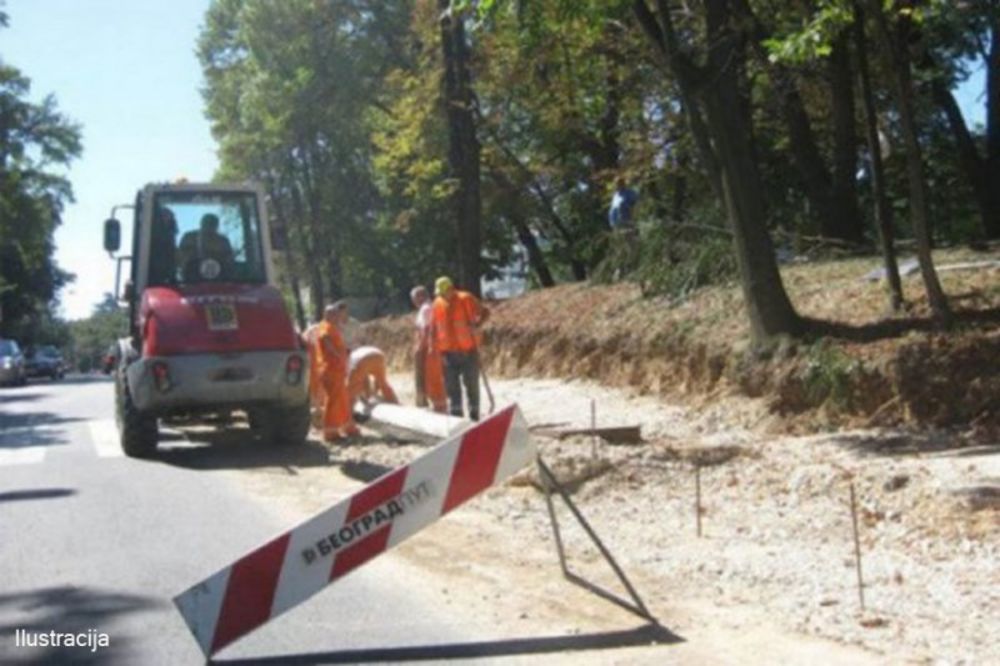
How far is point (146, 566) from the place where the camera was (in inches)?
307

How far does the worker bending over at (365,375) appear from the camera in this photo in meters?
15.7

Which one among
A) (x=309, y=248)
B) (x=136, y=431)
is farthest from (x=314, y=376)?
(x=309, y=248)

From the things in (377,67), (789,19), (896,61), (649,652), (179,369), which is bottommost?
(649,652)

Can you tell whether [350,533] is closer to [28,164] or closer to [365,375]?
[365,375]

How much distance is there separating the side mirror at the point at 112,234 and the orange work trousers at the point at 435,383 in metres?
4.53

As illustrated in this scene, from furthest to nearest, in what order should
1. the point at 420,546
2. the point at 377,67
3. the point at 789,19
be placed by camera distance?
the point at 377,67 → the point at 789,19 → the point at 420,546

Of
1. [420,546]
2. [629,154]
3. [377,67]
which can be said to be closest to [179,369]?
[420,546]

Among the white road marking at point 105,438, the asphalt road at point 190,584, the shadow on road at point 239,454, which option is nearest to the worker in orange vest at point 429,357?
the shadow on road at point 239,454

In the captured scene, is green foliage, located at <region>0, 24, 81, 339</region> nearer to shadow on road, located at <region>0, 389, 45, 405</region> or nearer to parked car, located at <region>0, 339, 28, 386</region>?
parked car, located at <region>0, 339, 28, 386</region>

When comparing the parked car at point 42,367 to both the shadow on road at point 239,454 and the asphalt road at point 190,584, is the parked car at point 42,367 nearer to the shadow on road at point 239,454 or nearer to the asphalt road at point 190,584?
the shadow on road at point 239,454

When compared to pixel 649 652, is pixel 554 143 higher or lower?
higher

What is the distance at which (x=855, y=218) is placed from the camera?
63.1ft

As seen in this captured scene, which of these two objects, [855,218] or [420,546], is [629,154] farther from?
[420,546]

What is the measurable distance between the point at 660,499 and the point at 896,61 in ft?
19.7
